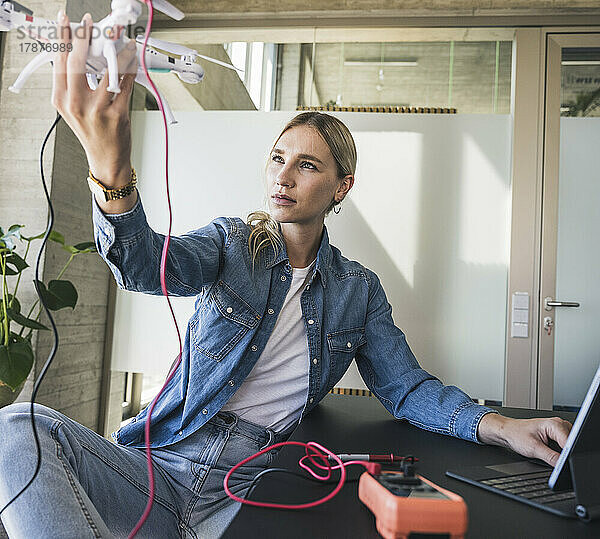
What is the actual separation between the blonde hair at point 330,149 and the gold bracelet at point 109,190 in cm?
55

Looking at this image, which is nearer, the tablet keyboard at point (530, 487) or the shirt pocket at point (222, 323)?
the tablet keyboard at point (530, 487)

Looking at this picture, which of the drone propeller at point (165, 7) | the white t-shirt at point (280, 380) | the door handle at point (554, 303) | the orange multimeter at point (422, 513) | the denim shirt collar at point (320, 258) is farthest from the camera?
the door handle at point (554, 303)

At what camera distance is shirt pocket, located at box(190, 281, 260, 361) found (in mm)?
1331

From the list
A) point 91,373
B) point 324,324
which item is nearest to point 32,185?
point 91,373

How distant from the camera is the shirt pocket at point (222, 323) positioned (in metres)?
1.33

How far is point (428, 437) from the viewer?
1.15 metres

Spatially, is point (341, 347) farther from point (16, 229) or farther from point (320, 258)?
point (16, 229)

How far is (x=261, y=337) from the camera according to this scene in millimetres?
1352

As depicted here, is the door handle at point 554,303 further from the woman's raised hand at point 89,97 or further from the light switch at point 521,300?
the woman's raised hand at point 89,97

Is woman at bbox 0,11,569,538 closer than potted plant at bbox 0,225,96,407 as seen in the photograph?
Yes

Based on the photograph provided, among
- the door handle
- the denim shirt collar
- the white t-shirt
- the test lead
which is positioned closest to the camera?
the test lead

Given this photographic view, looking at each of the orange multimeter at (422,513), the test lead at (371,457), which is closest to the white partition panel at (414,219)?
the test lead at (371,457)

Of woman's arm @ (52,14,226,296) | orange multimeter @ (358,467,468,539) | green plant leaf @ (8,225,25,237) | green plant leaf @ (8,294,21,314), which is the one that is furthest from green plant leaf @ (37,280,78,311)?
orange multimeter @ (358,467,468,539)

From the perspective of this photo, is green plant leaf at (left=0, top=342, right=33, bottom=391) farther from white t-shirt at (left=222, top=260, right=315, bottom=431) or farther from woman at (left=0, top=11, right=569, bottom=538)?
white t-shirt at (left=222, top=260, right=315, bottom=431)
